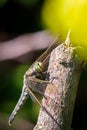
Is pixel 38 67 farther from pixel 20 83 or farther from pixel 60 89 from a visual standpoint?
pixel 20 83

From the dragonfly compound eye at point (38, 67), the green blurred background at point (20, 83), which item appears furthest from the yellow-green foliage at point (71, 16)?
the green blurred background at point (20, 83)

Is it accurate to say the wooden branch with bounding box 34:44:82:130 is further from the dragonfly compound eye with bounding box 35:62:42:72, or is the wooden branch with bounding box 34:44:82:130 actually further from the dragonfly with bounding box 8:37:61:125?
the dragonfly compound eye with bounding box 35:62:42:72

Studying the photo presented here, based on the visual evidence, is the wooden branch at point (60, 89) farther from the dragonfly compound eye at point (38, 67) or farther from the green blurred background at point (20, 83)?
the green blurred background at point (20, 83)

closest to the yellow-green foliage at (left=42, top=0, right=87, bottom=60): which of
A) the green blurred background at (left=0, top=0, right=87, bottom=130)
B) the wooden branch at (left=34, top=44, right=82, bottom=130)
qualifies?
the wooden branch at (left=34, top=44, right=82, bottom=130)

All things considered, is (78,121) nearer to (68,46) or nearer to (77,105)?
(77,105)

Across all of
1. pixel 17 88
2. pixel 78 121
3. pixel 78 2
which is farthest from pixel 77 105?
pixel 78 2

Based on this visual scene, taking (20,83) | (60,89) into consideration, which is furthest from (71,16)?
(20,83)
